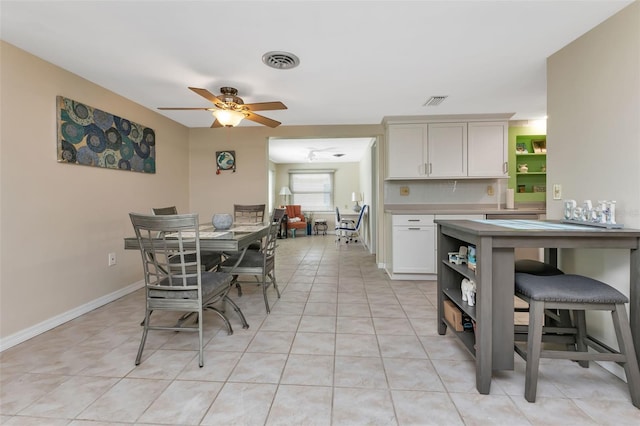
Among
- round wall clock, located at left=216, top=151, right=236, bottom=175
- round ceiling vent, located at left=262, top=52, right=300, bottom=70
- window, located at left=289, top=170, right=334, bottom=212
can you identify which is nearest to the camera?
round ceiling vent, located at left=262, top=52, right=300, bottom=70

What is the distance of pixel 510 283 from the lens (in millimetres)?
1521

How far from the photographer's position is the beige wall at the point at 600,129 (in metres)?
1.61

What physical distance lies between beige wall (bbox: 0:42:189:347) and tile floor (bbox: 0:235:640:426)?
30cm

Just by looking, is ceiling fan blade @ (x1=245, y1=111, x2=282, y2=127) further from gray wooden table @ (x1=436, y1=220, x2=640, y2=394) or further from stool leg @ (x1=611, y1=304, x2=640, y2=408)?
stool leg @ (x1=611, y1=304, x2=640, y2=408)

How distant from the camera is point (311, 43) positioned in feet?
6.65

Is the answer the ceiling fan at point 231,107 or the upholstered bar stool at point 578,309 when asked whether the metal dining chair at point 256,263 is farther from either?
the upholstered bar stool at point 578,309

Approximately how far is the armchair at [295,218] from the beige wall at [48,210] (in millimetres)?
4788

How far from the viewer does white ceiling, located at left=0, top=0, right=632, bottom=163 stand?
66.1 inches

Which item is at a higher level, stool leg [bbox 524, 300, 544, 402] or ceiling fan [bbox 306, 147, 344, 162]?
ceiling fan [bbox 306, 147, 344, 162]

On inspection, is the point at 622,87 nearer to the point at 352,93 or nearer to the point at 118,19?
the point at 352,93

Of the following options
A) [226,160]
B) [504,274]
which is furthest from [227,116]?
[504,274]

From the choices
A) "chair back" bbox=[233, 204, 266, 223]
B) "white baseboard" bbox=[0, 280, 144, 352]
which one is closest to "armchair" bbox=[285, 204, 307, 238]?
"chair back" bbox=[233, 204, 266, 223]

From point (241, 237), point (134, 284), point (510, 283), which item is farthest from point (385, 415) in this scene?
point (134, 284)

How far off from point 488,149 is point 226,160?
12.3 feet
